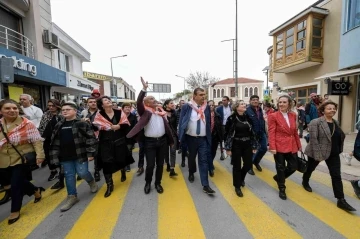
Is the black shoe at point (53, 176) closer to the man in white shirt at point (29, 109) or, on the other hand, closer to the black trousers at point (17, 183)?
the man in white shirt at point (29, 109)

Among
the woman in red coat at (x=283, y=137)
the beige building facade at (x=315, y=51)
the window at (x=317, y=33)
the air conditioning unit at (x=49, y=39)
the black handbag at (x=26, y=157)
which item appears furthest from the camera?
the window at (x=317, y=33)

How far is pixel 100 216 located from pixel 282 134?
3.41 m

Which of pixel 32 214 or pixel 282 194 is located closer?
pixel 32 214

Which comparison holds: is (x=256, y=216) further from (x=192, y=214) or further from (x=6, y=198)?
(x=6, y=198)

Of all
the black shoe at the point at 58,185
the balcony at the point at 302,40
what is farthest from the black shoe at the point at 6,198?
the balcony at the point at 302,40

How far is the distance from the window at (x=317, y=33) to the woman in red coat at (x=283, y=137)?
11649 mm

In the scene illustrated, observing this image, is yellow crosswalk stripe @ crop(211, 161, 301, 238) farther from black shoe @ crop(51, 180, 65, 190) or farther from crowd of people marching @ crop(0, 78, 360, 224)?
black shoe @ crop(51, 180, 65, 190)

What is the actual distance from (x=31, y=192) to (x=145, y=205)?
206cm

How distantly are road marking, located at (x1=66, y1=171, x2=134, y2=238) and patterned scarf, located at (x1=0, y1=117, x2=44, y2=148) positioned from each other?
1.49 metres

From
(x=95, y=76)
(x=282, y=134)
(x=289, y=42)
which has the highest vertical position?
(x=95, y=76)

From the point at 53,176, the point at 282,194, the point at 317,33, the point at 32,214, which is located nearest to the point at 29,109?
the point at 53,176

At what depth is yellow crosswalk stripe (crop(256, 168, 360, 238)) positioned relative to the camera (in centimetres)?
272

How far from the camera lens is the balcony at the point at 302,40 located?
1216cm

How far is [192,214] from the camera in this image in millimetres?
3107
